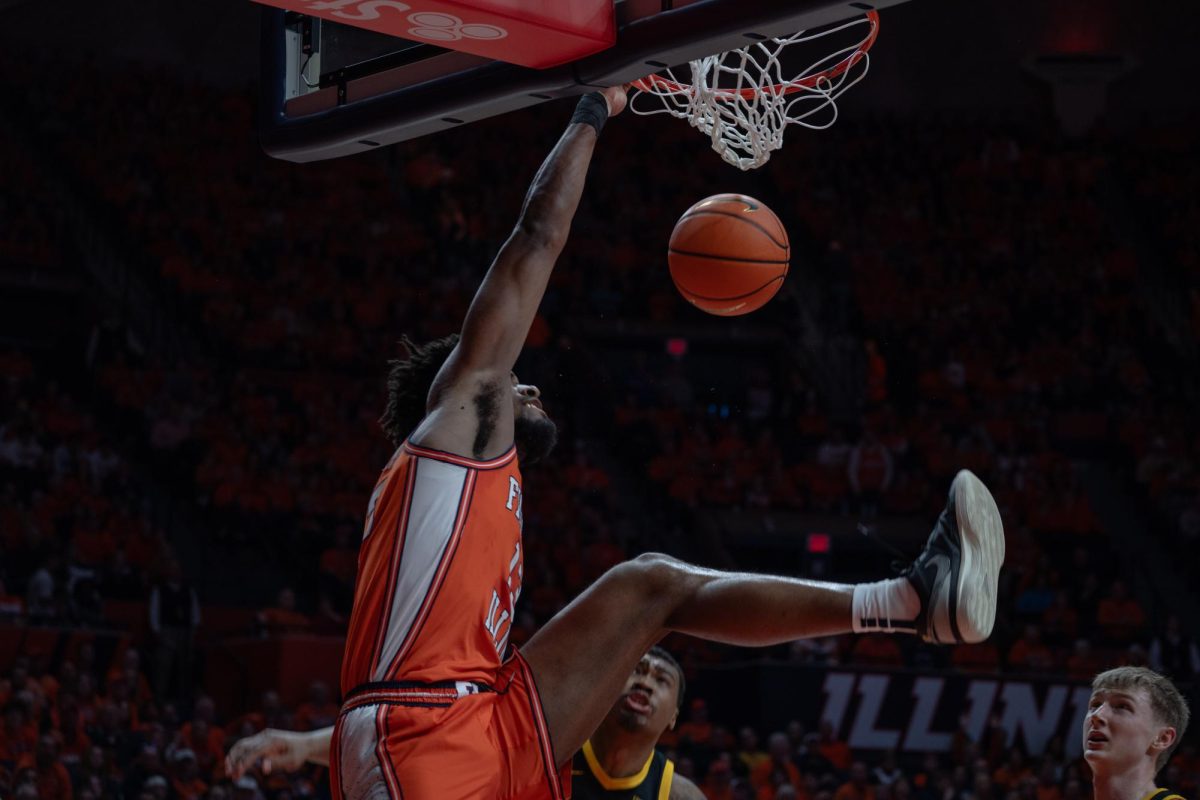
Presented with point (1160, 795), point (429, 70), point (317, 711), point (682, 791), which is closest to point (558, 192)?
point (429, 70)

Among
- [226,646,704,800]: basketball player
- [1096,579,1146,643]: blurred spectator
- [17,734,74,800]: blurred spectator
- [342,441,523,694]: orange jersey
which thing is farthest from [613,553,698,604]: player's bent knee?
[1096,579,1146,643]: blurred spectator

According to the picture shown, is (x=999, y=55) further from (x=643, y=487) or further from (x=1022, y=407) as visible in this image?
(x=643, y=487)

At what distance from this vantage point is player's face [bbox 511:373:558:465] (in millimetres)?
4176

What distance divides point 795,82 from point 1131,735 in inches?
92.0

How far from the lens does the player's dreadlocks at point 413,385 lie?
4301 millimetres

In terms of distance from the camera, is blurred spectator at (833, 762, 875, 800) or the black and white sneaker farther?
blurred spectator at (833, 762, 875, 800)

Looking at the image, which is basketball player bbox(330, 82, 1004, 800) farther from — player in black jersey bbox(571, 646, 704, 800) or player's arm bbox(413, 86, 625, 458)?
player in black jersey bbox(571, 646, 704, 800)

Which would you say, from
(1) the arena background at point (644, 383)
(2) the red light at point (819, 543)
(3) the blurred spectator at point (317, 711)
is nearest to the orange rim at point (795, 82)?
(1) the arena background at point (644, 383)

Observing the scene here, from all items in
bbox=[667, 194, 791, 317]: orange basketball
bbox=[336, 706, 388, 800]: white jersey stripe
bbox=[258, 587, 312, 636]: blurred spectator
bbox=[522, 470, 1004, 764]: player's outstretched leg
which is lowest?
bbox=[258, 587, 312, 636]: blurred spectator

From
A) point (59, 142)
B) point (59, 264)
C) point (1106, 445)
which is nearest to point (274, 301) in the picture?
point (59, 264)

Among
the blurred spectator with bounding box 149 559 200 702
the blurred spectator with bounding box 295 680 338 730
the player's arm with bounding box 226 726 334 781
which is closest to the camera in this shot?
the player's arm with bounding box 226 726 334 781

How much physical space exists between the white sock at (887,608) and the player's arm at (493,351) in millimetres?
914

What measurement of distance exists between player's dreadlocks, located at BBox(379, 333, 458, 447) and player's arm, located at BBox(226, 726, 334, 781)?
0.85m

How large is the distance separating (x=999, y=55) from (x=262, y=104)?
639 inches
